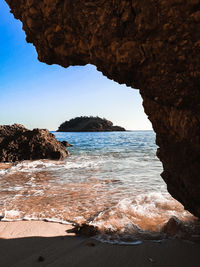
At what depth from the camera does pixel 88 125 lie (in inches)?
4377

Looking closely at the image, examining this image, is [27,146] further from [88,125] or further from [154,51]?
[88,125]

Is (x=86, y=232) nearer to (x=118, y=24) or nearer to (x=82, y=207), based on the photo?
(x=82, y=207)

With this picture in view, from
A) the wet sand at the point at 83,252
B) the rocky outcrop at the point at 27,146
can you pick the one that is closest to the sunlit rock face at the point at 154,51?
the wet sand at the point at 83,252

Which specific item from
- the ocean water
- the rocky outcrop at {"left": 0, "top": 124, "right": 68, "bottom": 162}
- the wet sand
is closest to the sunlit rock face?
the wet sand

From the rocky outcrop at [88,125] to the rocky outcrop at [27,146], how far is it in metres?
91.9

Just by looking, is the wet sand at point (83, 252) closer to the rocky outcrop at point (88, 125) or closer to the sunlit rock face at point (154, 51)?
the sunlit rock face at point (154, 51)

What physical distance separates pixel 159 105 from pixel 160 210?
9.07 ft

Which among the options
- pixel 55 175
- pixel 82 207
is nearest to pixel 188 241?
pixel 82 207

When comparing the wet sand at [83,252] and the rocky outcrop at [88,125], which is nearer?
the wet sand at [83,252]

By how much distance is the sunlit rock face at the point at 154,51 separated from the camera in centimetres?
215

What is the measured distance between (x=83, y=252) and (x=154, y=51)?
2.79 meters

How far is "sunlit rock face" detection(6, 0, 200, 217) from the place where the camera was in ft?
7.06

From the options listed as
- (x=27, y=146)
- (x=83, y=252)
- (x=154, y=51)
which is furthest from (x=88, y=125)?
(x=154, y=51)

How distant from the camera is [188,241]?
295cm
